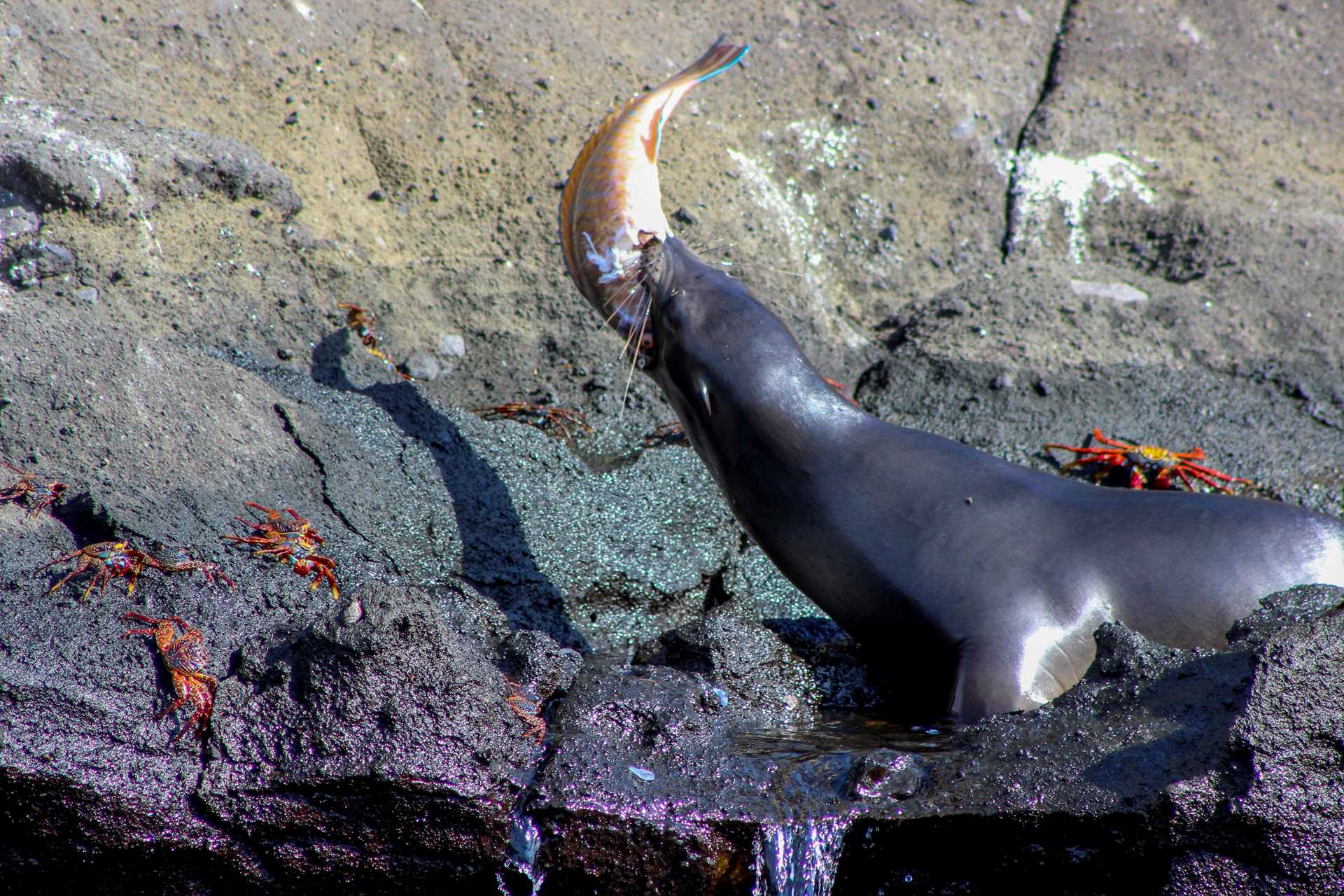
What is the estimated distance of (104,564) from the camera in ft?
10.7

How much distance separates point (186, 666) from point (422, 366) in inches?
113

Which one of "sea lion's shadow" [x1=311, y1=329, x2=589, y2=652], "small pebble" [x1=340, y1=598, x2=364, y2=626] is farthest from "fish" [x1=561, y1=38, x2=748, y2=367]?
"small pebble" [x1=340, y1=598, x2=364, y2=626]

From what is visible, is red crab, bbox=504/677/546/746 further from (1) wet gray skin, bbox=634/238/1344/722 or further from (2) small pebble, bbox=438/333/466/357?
(2) small pebble, bbox=438/333/466/357

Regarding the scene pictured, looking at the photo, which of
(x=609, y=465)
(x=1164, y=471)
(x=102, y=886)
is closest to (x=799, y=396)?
(x=609, y=465)

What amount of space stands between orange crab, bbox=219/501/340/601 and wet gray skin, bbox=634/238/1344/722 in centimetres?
139

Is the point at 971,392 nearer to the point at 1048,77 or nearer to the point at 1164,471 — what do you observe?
the point at 1164,471

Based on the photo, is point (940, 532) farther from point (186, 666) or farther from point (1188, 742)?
point (186, 666)

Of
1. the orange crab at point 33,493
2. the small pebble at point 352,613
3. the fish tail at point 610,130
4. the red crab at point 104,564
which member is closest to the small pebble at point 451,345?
the fish tail at point 610,130

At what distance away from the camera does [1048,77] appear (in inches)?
Result: 315

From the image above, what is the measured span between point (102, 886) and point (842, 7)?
22.6 ft

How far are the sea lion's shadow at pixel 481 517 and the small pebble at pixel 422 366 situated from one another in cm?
37

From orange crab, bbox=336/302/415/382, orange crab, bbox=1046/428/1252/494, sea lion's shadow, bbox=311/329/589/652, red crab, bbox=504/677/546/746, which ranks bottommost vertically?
red crab, bbox=504/677/546/746

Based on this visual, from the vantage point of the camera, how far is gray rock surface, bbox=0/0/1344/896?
2.79 m

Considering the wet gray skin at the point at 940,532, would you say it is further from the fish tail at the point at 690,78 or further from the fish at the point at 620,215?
the fish tail at the point at 690,78
